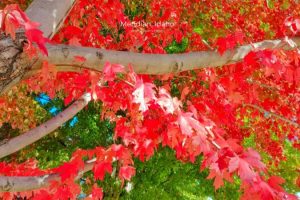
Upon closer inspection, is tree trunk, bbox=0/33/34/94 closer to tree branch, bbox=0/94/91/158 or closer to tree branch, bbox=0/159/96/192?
tree branch, bbox=0/159/96/192

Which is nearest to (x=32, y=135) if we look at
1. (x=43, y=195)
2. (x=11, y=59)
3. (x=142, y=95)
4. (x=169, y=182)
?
(x=43, y=195)

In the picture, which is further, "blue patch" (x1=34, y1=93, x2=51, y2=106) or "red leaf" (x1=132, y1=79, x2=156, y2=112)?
"blue patch" (x1=34, y1=93, x2=51, y2=106)

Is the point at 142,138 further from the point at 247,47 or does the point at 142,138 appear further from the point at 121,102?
the point at 247,47

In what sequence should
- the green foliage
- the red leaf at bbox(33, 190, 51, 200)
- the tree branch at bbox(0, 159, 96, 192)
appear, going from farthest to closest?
the green foliage → the red leaf at bbox(33, 190, 51, 200) → the tree branch at bbox(0, 159, 96, 192)

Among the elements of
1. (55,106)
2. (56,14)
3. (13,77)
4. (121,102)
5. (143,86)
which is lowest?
(55,106)

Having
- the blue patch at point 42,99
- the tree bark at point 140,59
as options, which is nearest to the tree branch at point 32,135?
the tree bark at point 140,59

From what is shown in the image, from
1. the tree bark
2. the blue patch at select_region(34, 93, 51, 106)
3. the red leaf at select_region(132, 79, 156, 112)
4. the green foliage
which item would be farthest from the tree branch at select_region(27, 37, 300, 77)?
the blue patch at select_region(34, 93, 51, 106)

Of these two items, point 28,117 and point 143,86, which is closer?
point 143,86

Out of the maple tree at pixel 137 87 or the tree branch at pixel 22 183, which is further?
the tree branch at pixel 22 183

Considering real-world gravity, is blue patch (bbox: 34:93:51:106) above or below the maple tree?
below

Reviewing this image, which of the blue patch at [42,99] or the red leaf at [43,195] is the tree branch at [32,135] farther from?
the blue patch at [42,99]

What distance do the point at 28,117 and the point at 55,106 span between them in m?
2.23

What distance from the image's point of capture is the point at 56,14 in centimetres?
222

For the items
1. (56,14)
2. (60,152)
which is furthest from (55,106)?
(56,14)
